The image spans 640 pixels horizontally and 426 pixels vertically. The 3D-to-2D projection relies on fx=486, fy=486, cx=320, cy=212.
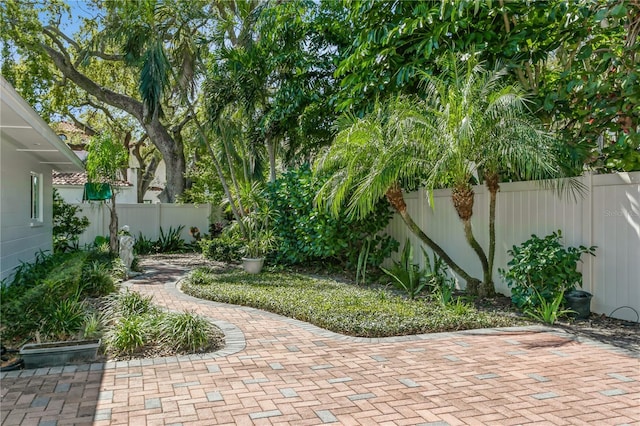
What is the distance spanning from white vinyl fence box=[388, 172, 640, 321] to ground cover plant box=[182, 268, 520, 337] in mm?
1241

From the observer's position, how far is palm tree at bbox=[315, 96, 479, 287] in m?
6.80

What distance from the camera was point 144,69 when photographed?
1218cm

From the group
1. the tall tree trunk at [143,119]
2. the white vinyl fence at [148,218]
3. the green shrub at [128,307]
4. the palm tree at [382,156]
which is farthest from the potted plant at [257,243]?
the white vinyl fence at [148,218]

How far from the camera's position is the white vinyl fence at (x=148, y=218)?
17.0 metres

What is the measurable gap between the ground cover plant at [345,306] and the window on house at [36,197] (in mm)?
3993

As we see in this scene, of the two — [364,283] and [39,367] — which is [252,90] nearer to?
[364,283]

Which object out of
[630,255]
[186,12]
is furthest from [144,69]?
[630,255]

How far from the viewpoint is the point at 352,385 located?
161 inches

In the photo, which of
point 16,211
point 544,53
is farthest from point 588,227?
point 16,211

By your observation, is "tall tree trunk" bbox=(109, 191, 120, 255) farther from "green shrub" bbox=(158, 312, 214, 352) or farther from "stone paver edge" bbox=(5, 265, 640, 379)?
"green shrub" bbox=(158, 312, 214, 352)

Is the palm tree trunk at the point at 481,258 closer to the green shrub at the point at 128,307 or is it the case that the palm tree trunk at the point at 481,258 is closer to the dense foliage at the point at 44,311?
the green shrub at the point at 128,307

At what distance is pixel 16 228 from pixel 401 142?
6.99m

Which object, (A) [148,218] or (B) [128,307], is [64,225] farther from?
(B) [128,307]

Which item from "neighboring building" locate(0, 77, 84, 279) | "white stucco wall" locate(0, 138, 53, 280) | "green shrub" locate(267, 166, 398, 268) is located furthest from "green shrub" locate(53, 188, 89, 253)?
"green shrub" locate(267, 166, 398, 268)
